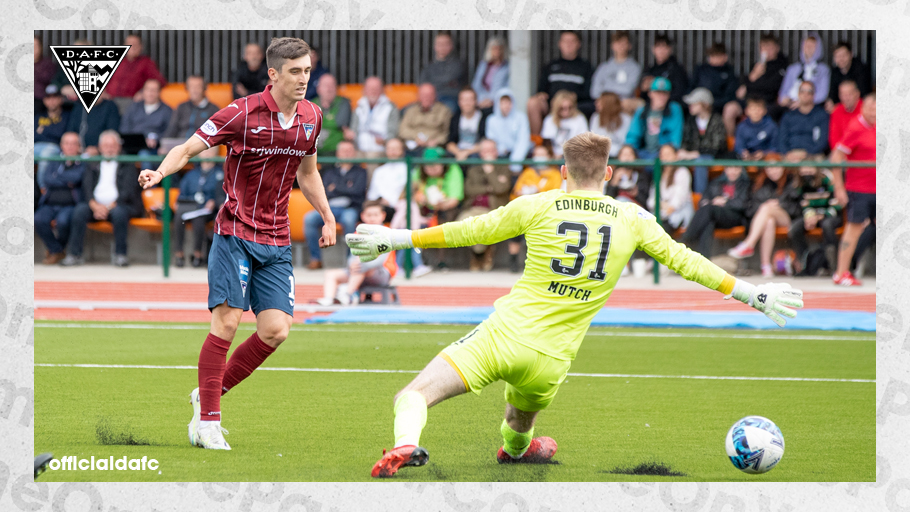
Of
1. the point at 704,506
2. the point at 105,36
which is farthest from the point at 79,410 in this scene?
the point at 704,506

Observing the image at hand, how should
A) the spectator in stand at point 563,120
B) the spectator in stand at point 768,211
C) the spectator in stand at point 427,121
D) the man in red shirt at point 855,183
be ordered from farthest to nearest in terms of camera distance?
1. the spectator in stand at point 427,121
2. the spectator in stand at point 563,120
3. the spectator in stand at point 768,211
4. the man in red shirt at point 855,183

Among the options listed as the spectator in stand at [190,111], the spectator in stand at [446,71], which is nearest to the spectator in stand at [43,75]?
the spectator in stand at [190,111]

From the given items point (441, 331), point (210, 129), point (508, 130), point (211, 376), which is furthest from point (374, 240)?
point (508, 130)

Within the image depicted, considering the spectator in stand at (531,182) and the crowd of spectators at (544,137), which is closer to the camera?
the crowd of spectators at (544,137)

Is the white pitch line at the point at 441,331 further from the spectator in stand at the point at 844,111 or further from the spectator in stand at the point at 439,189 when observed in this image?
the spectator in stand at the point at 844,111

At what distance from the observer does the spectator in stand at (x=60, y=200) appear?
12016 mm

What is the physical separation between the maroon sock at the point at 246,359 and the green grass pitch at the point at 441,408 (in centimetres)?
29

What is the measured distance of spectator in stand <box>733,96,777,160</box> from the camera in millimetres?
12289

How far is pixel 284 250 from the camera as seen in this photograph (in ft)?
17.0

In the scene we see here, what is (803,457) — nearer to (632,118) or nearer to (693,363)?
(693,363)

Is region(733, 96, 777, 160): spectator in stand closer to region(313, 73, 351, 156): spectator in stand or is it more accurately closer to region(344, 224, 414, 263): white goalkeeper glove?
region(313, 73, 351, 156): spectator in stand

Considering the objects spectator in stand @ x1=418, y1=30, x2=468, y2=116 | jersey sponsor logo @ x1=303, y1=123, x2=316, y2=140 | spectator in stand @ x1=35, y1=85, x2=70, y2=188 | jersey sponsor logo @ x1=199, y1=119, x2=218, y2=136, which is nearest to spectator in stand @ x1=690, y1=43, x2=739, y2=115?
spectator in stand @ x1=418, y1=30, x2=468, y2=116

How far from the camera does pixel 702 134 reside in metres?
12.4

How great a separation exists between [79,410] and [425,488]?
2.67m
